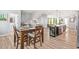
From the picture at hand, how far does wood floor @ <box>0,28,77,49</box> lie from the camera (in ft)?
7.93

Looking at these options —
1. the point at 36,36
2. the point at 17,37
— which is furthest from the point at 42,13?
the point at 17,37

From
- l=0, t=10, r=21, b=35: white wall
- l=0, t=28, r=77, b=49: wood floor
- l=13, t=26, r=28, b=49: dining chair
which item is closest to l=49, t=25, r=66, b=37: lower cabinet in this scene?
l=0, t=28, r=77, b=49: wood floor

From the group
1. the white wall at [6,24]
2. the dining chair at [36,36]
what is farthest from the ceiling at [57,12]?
the dining chair at [36,36]

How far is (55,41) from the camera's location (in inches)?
96.3

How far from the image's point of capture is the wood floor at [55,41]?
7.93 feet

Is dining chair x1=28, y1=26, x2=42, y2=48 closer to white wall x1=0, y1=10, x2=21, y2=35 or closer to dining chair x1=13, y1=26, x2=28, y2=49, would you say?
dining chair x1=13, y1=26, x2=28, y2=49

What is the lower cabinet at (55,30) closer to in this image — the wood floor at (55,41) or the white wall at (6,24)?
the wood floor at (55,41)

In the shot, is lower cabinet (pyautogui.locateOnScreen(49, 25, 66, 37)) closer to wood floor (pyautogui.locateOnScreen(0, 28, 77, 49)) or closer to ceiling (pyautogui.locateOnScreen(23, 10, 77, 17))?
wood floor (pyautogui.locateOnScreen(0, 28, 77, 49))

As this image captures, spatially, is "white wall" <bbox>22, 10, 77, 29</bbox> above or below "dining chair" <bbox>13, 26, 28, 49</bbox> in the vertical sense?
above

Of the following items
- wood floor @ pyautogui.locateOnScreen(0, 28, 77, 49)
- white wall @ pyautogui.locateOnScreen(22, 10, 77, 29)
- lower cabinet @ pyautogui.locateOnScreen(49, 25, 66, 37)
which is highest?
white wall @ pyautogui.locateOnScreen(22, 10, 77, 29)
